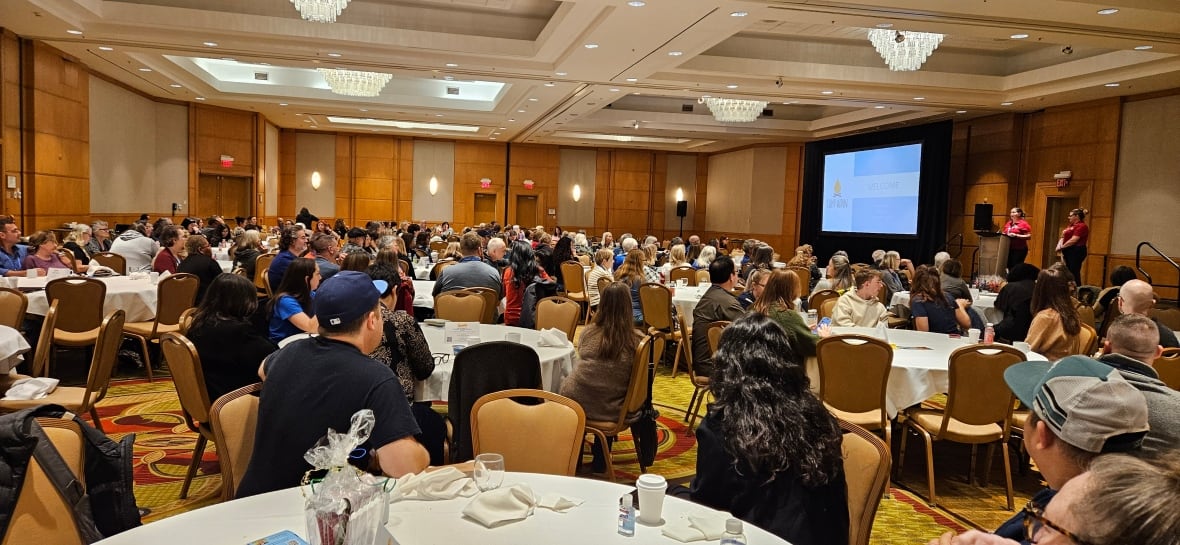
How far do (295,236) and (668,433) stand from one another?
416 centimetres

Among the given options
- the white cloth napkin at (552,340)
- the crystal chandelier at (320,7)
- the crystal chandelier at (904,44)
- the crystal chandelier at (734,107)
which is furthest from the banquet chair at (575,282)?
the white cloth napkin at (552,340)

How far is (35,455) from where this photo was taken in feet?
6.99

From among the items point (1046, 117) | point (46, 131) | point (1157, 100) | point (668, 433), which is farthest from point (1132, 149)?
point (46, 131)

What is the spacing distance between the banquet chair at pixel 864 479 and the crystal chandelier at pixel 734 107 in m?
11.6

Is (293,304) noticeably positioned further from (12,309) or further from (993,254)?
(993,254)

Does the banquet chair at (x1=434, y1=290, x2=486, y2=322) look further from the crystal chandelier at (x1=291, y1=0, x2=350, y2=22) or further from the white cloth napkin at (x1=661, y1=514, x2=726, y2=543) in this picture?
the white cloth napkin at (x1=661, y1=514, x2=726, y2=543)

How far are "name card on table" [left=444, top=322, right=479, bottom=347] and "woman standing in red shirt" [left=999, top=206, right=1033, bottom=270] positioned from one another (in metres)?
11.3

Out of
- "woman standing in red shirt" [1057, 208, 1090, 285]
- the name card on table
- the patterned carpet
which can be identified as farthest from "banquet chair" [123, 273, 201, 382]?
"woman standing in red shirt" [1057, 208, 1090, 285]

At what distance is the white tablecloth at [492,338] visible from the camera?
419 centimetres

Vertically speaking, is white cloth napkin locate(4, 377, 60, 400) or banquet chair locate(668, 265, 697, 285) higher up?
banquet chair locate(668, 265, 697, 285)

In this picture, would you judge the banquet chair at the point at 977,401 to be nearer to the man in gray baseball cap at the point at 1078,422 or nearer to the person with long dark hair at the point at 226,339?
the man in gray baseball cap at the point at 1078,422

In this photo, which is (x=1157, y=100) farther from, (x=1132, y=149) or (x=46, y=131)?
(x=46, y=131)

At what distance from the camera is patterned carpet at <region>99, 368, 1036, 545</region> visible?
4.29 meters

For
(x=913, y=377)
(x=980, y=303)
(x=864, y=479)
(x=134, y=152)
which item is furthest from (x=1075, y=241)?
(x=134, y=152)
